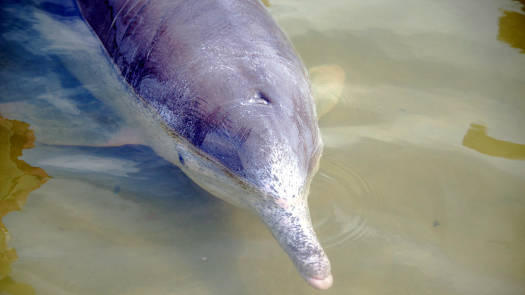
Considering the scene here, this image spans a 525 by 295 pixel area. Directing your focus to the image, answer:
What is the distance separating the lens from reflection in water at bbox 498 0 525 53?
13.8ft

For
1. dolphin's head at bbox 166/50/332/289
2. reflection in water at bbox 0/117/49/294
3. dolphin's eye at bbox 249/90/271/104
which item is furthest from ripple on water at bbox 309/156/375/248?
reflection in water at bbox 0/117/49/294

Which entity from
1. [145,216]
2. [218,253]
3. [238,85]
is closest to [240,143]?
[238,85]

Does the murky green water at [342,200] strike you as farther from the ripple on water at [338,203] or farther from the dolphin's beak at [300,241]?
the dolphin's beak at [300,241]

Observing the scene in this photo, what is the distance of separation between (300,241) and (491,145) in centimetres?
195

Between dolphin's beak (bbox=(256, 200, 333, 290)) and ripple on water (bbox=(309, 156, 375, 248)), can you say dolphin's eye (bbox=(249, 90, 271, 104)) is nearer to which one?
dolphin's beak (bbox=(256, 200, 333, 290))

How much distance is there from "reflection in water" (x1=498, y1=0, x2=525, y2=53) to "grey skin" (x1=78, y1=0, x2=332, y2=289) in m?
2.63

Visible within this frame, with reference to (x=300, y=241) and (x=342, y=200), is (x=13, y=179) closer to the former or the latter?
(x=300, y=241)

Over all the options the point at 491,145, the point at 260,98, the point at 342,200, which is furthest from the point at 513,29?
the point at 260,98

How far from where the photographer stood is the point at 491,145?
3.25m

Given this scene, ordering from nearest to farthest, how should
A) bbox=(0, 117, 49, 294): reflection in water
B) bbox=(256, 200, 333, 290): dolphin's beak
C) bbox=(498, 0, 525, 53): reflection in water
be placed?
bbox=(256, 200, 333, 290): dolphin's beak < bbox=(0, 117, 49, 294): reflection in water < bbox=(498, 0, 525, 53): reflection in water

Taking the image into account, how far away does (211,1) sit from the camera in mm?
2639

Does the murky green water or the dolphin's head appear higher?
the dolphin's head

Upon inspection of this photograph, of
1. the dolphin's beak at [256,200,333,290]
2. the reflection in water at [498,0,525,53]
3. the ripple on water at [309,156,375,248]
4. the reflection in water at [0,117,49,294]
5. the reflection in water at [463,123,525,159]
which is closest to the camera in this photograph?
the dolphin's beak at [256,200,333,290]

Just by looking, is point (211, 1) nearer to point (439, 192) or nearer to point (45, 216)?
point (45, 216)
